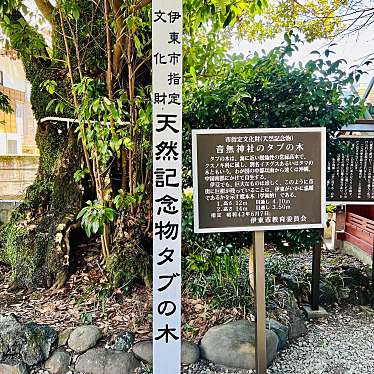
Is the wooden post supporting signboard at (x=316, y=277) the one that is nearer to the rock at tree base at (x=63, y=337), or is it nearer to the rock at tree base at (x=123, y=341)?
the rock at tree base at (x=123, y=341)

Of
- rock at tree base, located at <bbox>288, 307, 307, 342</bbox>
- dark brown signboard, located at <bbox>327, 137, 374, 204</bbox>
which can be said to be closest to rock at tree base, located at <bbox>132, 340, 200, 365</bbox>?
rock at tree base, located at <bbox>288, 307, 307, 342</bbox>

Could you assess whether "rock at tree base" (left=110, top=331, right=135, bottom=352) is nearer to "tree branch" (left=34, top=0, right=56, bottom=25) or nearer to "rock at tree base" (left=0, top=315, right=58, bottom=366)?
"rock at tree base" (left=0, top=315, right=58, bottom=366)

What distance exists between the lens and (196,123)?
282 centimetres

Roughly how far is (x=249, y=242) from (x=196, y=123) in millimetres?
970

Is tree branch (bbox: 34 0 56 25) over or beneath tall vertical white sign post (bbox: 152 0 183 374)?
over

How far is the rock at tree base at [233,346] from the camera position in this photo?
2.58m

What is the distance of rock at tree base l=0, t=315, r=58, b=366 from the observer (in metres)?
2.55

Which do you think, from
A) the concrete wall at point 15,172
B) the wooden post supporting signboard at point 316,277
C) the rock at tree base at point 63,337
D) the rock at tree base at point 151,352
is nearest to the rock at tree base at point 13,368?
the rock at tree base at point 63,337

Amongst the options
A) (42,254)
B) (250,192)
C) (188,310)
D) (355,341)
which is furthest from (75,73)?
(355,341)

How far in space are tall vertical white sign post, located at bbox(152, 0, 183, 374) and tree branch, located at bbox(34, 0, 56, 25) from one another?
1.65 meters

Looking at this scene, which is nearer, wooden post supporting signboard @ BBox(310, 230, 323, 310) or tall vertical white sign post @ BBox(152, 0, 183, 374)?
tall vertical white sign post @ BBox(152, 0, 183, 374)

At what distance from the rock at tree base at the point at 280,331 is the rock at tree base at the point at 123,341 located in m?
1.02

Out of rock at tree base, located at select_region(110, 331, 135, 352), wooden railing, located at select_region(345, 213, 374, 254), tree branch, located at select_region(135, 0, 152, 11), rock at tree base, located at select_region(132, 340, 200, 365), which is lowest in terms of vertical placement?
rock at tree base, located at select_region(132, 340, 200, 365)

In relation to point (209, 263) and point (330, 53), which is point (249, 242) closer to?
point (209, 263)
